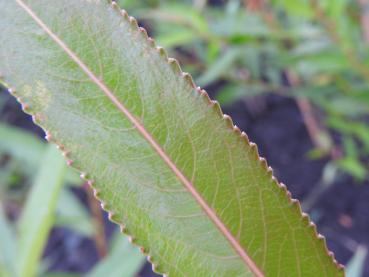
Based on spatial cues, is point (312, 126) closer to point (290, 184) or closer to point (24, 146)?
point (290, 184)

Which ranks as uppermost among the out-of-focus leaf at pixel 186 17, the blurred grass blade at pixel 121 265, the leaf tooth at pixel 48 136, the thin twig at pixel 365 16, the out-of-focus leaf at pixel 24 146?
the out-of-focus leaf at pixel 186 17

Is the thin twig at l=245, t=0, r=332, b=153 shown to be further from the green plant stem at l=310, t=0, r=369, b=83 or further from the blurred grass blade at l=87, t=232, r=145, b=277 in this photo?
the blurred grass blade at l=87, t=232, r=145, b=277

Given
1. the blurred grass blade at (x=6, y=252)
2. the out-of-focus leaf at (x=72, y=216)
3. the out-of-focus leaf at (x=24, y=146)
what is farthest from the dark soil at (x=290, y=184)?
the blurred grass blade at (x=6, y=252)

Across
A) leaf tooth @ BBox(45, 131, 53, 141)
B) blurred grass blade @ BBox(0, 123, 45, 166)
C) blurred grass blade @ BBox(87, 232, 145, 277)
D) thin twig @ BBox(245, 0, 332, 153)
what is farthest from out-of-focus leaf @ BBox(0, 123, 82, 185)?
leaf tooth @ BBox(45, 131, 53, 141)

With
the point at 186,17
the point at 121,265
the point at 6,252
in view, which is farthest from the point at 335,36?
the point at 6,252

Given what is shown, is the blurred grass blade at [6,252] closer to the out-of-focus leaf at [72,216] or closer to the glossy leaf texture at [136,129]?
the out-of-focus leaf at [72,216]

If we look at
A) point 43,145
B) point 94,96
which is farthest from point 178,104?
point 43,145
